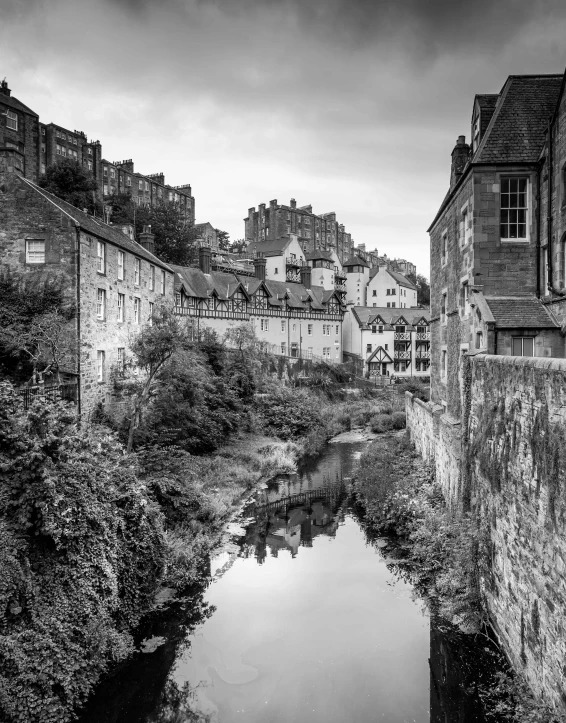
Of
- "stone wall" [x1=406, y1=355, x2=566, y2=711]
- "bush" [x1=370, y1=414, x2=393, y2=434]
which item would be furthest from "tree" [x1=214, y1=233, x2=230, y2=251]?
"stone wall" [x1=406, y1=355, x2=566, y2=711]

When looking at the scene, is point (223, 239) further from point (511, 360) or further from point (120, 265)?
point (511, 360)

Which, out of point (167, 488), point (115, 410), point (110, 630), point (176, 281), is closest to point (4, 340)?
point (115, 410)

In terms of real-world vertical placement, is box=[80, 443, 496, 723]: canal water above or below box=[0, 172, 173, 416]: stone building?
below

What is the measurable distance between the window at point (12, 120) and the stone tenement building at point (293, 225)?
42.2 metres

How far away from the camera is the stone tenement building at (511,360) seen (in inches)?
299

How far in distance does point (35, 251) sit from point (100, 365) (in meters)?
5.36

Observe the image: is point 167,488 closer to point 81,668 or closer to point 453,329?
point 81,668

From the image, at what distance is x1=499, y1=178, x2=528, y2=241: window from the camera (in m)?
16.5

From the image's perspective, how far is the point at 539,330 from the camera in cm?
1508

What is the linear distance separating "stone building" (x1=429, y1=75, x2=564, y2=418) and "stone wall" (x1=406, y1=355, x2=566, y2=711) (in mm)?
3650

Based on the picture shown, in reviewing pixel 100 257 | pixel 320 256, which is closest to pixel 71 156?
pixel 320 256

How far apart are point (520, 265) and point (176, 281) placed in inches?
1294

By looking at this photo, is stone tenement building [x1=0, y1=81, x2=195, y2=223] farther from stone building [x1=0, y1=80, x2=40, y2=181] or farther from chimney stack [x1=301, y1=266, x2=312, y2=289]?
chimney stack [x1=301, y1=266, x2=312, y2=289]

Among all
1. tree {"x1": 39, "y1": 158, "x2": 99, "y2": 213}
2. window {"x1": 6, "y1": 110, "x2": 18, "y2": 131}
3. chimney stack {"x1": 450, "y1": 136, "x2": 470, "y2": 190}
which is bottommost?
chimney stack {"x1": 450, "y1": 136, "x2": 470, "y2": 190}
